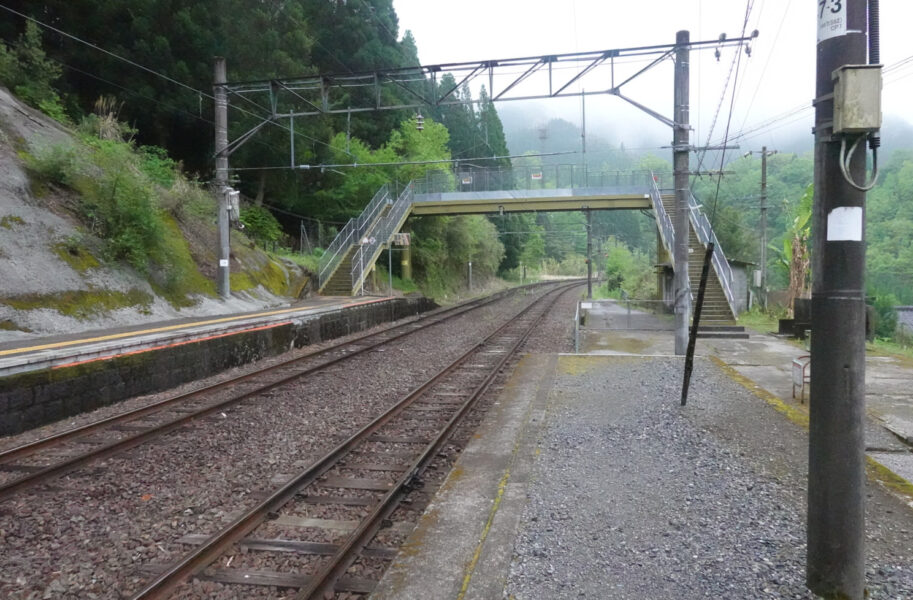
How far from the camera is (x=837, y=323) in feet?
10.1

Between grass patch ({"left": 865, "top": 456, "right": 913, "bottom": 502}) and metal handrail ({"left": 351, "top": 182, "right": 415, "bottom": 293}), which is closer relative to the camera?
grass patch ({"left": 865, "top": 456, "right": 913, "bottom": 502})

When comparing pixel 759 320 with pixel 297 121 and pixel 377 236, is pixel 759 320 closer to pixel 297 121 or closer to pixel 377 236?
pixel 377 236

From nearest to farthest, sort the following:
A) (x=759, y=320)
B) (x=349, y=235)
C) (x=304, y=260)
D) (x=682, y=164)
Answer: (x=682, y=164), (x=759, y=320), (x=304, y=260), (x=349, y=235)

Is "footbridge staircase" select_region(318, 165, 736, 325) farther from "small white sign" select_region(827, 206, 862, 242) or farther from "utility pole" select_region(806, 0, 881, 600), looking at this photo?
"small white sign" select_region(827, 206, 862, 242)

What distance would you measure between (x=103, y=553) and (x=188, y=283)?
14.1 m

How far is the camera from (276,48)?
2705cm

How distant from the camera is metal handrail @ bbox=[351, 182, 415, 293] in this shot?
27.2 metres

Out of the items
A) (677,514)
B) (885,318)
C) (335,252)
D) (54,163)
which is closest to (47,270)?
(54,163)

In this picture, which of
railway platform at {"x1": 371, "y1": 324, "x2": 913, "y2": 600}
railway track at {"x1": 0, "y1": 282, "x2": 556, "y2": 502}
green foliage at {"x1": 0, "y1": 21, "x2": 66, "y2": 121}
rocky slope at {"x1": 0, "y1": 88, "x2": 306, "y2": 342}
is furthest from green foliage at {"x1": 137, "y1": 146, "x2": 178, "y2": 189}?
railway platform at {"x1": 371, "y1": 324, "x2": 913, "y2": 600}

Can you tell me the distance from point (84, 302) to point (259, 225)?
52.9 feet

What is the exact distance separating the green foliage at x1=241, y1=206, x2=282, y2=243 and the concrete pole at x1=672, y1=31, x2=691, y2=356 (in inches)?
796

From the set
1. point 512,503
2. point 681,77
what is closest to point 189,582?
point 512,503

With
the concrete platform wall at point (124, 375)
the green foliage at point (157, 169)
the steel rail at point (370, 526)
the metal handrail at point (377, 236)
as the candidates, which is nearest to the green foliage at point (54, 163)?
the green foliage at point (157, 169)

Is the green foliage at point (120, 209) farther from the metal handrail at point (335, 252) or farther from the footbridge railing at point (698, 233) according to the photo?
the footbridge railing at point (698, 233)
